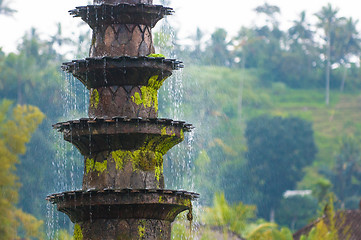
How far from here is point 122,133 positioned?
10695 millimetres

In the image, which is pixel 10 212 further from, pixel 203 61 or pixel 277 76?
pixel 277 76

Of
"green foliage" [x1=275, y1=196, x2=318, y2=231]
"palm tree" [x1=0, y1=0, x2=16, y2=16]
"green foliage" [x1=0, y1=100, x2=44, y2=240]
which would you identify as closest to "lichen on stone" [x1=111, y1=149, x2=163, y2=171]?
"green foliage" [x1=0, y1=100, x2=44, y2=240]

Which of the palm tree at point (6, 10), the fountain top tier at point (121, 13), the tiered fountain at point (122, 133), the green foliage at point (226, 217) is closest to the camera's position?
the tiered fountain at point (122, 133)

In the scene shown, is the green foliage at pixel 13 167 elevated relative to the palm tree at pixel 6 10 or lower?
lower

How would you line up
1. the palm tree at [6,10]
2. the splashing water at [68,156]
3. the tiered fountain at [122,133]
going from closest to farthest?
the tiered fountain at [122,133] → the splashing water at [68,156] → the palm tree at [6,10]

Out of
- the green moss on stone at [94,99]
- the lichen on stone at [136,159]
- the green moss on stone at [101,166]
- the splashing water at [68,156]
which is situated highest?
the green moss on stone at [94,99]

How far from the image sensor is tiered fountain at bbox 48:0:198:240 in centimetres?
1066

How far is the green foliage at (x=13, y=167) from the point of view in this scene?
48.7 meters

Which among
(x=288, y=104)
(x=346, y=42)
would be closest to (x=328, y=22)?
(x=346, y=42)

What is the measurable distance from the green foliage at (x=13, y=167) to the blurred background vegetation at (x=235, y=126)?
107mm

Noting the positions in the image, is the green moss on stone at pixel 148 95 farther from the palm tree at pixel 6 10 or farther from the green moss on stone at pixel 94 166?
the palm tree at pixel 6 10

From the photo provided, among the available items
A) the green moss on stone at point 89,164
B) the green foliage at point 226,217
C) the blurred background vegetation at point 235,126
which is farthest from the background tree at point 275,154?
the green moss on stone at point 89,164

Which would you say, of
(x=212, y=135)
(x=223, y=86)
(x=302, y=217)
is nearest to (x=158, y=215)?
(x=212, y=135)

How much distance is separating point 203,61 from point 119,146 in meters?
107
